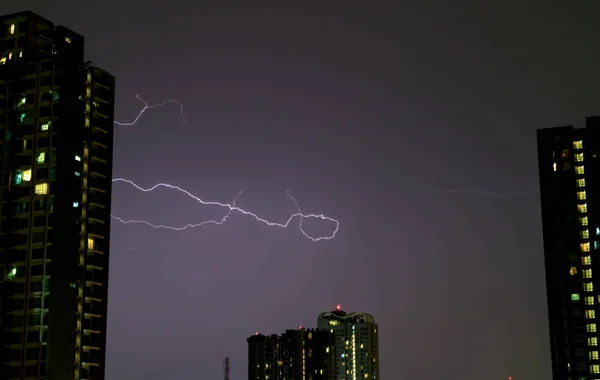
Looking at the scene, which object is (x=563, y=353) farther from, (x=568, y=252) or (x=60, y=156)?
(x=60, y=156)

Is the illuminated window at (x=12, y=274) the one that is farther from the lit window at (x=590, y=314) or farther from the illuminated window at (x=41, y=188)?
the lit window at (x=590, y=314)

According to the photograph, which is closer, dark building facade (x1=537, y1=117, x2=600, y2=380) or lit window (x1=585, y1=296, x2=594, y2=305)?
dark building facade (x1=537, y1=117, x2=600, y2=380)

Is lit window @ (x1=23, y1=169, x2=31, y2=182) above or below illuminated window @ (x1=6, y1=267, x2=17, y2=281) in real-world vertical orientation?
above

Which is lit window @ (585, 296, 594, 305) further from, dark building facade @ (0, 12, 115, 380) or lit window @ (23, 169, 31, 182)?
lit window @ (23, 169, 31, 182)

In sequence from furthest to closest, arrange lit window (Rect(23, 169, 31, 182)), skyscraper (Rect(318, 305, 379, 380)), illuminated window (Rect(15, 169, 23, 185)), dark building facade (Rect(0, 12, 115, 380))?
skyscraper (Rect(318, 305, 379, 380))
illuminated window (Rect(15, 169, 23, 185))
lit window (Rect(23, 169, 31, 182))
dark building facade (Rect(0, 12, 115, 380))

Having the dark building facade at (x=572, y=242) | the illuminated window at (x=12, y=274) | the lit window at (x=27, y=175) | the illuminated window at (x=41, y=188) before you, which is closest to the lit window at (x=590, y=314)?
the dark building facade at (x=572, y=242)

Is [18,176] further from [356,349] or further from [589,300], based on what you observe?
[356,349]

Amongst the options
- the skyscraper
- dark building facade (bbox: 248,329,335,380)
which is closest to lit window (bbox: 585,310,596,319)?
dark building facade (bbox: 248,329,335,380)

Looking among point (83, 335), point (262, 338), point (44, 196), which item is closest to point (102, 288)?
point (83, 335)
